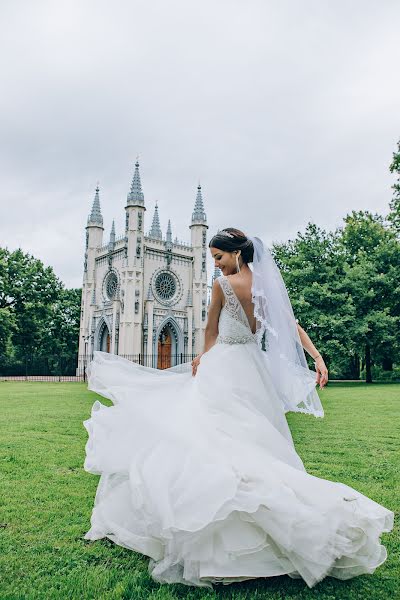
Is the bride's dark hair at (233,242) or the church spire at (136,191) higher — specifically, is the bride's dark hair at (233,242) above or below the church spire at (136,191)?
below

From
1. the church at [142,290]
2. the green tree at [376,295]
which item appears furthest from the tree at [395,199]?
the church at [142,290]

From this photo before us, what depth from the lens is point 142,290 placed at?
3941 cm

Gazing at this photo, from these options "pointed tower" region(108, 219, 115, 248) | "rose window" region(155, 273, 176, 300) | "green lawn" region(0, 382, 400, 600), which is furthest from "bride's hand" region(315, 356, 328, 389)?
"pointed tower" region(108, 219, 115, 248)

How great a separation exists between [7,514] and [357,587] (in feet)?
8.88

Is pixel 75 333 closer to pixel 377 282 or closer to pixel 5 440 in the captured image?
pixel 377 282

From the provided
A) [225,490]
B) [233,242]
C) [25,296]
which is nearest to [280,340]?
[233,242]

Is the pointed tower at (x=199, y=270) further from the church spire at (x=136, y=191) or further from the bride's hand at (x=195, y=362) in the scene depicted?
the bride's hand at (x=195, y=362)

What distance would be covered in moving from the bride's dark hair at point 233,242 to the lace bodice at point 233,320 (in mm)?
270

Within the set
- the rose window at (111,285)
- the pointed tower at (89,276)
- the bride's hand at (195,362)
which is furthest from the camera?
the pointed tower at (89,276)

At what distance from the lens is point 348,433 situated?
312 inches

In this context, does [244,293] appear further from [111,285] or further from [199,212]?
[199,212]

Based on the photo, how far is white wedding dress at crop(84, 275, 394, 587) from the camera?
2.48 metres

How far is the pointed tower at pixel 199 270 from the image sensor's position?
41.6 m

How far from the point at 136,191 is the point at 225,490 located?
39.7 m
